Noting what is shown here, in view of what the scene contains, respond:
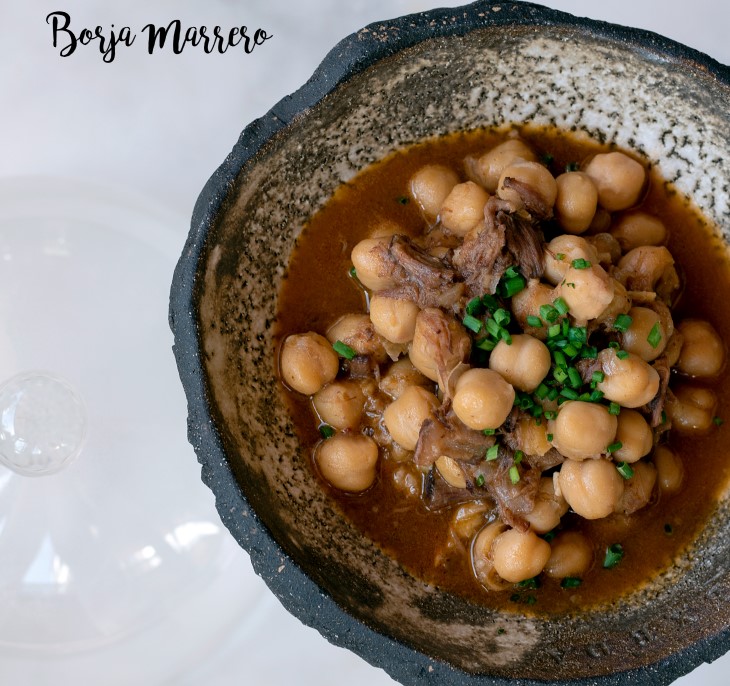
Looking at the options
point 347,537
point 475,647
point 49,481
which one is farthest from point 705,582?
point 49,481

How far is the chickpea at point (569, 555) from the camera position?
212 cm

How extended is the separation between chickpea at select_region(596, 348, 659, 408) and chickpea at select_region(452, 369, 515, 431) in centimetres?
20

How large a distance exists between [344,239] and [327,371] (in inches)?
13.6

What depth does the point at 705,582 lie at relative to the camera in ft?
6.98

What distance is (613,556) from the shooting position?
2.14m

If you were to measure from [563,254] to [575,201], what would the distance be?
18 cm

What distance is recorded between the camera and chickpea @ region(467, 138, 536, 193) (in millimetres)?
2158

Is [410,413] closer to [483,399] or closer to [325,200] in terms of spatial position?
[483,399]

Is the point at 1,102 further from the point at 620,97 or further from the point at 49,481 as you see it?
the point at 620,97

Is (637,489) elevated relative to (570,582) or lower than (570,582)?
elevated

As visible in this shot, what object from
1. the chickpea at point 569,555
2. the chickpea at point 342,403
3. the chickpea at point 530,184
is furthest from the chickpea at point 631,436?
the chickpea at point 342,403

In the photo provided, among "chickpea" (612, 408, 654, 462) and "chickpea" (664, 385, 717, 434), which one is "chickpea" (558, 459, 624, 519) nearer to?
"chickpea" (612, 408, 654, 462)

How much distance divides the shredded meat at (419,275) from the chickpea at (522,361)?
15 centimetres

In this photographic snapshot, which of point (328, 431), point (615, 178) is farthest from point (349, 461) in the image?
point (615, 178)
